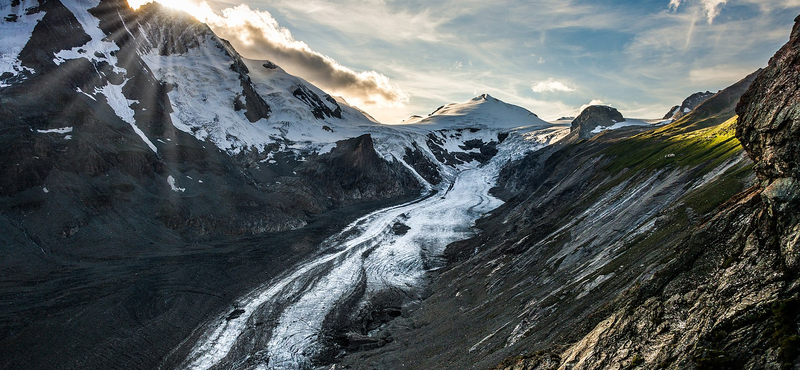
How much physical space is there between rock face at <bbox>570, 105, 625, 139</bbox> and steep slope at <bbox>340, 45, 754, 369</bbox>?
8943cm

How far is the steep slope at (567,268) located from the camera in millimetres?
19766

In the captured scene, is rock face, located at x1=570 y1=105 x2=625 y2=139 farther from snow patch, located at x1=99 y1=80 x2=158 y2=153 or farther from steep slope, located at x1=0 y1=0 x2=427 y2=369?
snow patch, located at x1=99 y1=80 x2=158 y2=153

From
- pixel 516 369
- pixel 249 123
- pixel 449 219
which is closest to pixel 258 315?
pixel 516 369

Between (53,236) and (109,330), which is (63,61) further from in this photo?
(109,330)

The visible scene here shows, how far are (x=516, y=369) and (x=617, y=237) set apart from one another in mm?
16273

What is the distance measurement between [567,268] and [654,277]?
13839 mm

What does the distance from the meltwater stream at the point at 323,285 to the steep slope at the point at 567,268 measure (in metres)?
6.76

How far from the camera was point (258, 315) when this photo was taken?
40.8 m

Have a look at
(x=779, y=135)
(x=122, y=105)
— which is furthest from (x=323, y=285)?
(x=122, y=105)

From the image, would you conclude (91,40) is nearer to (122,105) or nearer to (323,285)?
(122,105)

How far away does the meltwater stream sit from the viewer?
34.3 meters

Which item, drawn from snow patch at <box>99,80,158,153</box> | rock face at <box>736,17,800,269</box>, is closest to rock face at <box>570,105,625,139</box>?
snow patch at <box>99,80,158,153</box>

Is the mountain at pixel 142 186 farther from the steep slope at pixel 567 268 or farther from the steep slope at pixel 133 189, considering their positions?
the steep slope at pixel 567 268

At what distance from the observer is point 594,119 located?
467 ft
